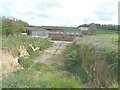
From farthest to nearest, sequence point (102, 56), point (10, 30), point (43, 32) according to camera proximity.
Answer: point (43, 32)
point (10, 30)
point (102, 56)

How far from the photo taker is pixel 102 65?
12109 millimetres

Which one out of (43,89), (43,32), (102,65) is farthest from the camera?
(43,32)

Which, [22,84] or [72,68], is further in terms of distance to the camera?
[72,68]

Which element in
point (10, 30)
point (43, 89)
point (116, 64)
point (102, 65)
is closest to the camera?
point (43, 89)

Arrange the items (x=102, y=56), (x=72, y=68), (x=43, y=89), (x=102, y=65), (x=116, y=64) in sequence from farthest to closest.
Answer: (x=72, y=68), (x=102, y=56), (x=102, y=65), (x=116, y=64), (x=43, y=89)

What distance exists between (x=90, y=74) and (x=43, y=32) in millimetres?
60113

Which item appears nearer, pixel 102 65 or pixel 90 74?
pixel 102 65

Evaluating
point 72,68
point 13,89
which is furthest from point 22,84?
point 72,68

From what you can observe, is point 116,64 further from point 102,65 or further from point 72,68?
point 72,68

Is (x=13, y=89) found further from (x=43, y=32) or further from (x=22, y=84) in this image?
(x=43, y=32)

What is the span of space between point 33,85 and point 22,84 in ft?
1.23

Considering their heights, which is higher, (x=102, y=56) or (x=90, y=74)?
(x=102, y=56)

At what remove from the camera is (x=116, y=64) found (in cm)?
1119

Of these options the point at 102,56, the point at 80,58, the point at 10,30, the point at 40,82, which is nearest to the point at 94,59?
the point at 102,56
